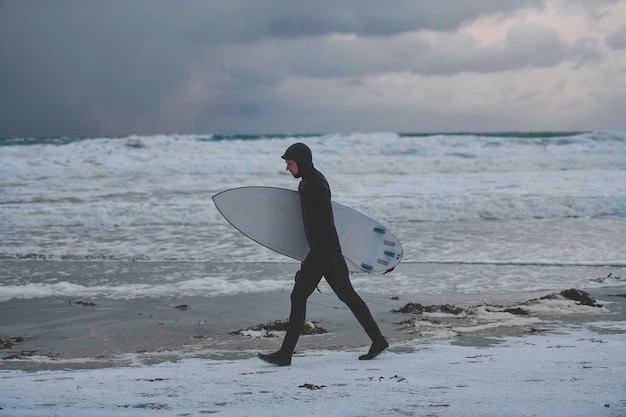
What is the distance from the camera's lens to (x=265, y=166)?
2842 cm

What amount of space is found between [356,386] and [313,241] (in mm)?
1028

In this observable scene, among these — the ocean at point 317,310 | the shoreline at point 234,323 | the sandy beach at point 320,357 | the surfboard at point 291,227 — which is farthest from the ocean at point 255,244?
the surfboard at point 291,227

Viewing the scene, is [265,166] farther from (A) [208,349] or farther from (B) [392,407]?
(B) [392,407]

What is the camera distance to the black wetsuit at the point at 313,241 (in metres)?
4.46

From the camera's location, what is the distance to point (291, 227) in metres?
5.22

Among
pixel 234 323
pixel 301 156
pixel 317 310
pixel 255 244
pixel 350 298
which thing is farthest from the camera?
pixel 255 244

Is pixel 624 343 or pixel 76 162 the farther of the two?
pixel 76 162

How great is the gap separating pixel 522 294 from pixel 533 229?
16.8 ft

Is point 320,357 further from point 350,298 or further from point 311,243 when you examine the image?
point 311,243

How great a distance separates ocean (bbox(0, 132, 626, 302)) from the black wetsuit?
3210 mm

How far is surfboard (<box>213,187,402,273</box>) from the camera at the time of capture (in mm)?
5227

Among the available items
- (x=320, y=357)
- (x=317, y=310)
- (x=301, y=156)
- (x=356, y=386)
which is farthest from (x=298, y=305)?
(x=317, y=310)

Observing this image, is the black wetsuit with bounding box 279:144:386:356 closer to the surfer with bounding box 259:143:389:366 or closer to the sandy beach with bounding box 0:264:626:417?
the surfer with bounding box 259:143:389:366

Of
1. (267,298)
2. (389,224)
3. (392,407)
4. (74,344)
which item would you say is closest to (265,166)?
(389,224)
